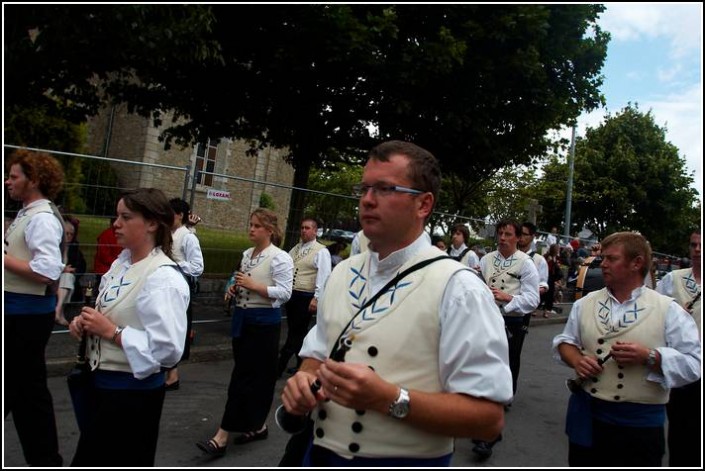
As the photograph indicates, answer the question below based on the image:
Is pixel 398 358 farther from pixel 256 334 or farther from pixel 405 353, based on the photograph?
pixel 256 334

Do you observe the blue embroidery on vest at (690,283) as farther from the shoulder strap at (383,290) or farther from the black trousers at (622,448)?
the shoulder strap at (383,290)

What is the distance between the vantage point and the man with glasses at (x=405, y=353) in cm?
191

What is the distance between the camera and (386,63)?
1096 centimetres

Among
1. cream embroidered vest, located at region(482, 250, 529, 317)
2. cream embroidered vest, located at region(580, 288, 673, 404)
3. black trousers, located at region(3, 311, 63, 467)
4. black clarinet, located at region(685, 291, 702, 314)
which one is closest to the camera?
cream embroidered vest, located at region(580, 288, 673, 404)

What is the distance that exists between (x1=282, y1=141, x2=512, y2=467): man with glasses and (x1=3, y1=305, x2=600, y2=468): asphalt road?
305 centimetres

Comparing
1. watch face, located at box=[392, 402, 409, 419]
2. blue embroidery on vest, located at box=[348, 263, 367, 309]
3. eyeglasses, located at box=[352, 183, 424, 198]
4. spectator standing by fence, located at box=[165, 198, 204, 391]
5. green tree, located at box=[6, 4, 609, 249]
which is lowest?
spectator standing by fence, located at box=[165, 198, 204, 391]

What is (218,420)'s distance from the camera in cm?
584

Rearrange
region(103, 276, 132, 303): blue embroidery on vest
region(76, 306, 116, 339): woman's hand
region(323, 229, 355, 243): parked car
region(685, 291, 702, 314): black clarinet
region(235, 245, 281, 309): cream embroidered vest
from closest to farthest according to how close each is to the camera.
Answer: region(76, 306, 116, 339): woman's hand
region(103, 276, 132, 303): blue embroidery on vest
region(685, 291, 702, 314): black clarinet
region(235, 245, 281, 309): cream embroidered vest
region(323, 229, 355, 243): parked car

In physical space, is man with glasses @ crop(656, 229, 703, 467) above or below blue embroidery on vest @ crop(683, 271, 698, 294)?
below

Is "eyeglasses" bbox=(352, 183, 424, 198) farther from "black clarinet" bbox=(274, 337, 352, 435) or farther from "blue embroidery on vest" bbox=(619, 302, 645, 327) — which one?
"blue embroidery on vest" bbox=(619, 302, 645, 327)

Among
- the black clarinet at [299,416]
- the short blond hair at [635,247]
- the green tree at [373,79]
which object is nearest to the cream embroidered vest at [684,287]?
the short blond hair at [635,247]

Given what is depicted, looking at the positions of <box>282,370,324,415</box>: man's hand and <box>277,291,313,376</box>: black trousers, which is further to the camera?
<box>277,291,313,376</box>: black trousers

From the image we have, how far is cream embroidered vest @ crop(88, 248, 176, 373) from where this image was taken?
3.09 meters

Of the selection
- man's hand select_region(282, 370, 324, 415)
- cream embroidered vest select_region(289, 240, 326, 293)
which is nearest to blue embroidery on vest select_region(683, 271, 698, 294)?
man's hand select_region(282, 370, 324, 415)
